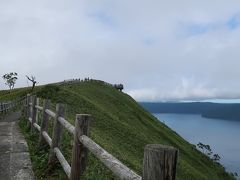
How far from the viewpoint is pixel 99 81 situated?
3351 inches

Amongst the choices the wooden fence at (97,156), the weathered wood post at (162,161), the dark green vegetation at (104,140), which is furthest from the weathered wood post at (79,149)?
the weathered wood post at (162,161)

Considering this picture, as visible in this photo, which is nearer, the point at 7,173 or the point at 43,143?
the point at 7,173

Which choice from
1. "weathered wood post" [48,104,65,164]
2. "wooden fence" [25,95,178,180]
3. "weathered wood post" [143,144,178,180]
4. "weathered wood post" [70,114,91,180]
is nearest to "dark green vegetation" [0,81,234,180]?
"weathered wood post" [48,104,65,164]

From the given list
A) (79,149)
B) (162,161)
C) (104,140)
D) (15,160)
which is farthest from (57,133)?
(104,140)

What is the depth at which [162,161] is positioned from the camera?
13.4ft

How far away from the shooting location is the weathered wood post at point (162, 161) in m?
4.05

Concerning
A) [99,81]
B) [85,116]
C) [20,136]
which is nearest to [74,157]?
[85,116]

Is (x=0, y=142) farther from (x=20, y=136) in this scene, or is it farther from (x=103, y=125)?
(x=103, y=125)

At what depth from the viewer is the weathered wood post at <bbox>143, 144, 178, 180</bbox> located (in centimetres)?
405

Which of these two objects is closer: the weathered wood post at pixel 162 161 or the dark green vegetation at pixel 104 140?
the weathered wood post at pixel 162 161

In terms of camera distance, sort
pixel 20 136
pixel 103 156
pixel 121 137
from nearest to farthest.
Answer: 1. pixel 103 156
2. pixel 20 136
3. pixel 121 137

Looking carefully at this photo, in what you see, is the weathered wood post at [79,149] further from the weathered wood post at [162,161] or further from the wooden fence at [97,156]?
the weathered wood post at [162,161]

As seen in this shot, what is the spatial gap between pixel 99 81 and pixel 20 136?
221ft

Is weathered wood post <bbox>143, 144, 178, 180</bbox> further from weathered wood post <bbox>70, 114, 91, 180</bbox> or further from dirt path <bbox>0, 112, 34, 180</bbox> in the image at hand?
dirt path <bbox>0, 112, 34, 180</bbox>
